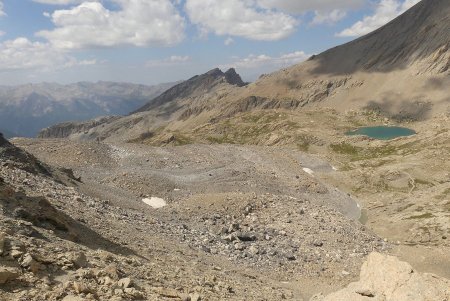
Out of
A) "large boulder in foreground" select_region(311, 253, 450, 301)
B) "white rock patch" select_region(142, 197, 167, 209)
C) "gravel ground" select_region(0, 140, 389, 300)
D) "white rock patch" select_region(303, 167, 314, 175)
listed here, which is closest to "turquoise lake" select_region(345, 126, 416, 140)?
"white rock patch" select_region(303, 167, 314, 175)

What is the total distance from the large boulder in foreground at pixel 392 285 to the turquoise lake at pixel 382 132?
156m

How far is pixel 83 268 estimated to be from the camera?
72.2 feet

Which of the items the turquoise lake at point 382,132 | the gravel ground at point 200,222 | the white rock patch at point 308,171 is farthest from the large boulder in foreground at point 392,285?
the turquoise lake at point 382,132

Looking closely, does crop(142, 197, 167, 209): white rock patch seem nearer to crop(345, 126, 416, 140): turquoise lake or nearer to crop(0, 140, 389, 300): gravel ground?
crop(0, 140, 389, 300): gravel ground

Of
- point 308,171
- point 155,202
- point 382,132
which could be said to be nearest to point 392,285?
point 155,202

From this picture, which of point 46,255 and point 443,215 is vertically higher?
point 46,255

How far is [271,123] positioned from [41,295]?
181005mm

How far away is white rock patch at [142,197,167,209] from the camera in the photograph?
196ft

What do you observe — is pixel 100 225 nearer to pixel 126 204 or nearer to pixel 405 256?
pixel 126 204

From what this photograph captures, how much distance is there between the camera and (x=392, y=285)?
21.8m

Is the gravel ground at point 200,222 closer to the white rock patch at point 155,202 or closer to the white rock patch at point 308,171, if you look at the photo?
the white rock patch at point 155,202

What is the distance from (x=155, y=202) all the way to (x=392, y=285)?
43306 millimetres

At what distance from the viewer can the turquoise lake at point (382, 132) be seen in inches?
6762

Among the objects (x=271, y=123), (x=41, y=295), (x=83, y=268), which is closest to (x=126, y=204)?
(x=83, y=268)
